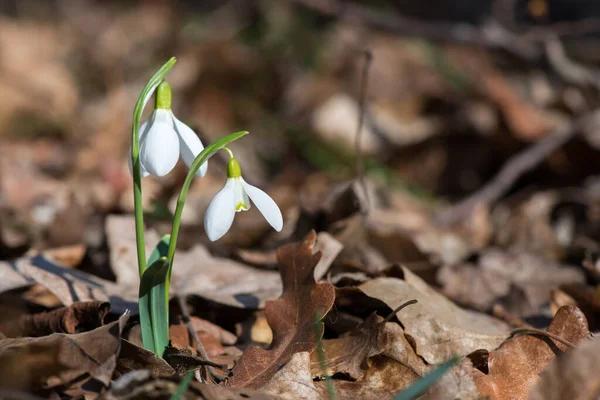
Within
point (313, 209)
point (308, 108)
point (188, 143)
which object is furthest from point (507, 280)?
point (308, 108)

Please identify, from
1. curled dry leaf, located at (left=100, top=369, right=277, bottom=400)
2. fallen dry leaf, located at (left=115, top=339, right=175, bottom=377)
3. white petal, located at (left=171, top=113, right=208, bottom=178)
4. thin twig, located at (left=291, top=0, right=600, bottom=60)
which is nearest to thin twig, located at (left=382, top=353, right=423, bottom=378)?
curled dry leaf, located at (left=100, top=369, right=277, bottom=400)

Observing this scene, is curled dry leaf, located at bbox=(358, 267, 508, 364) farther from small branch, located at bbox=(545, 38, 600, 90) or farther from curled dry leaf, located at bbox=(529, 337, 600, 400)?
small branch, located at bbox=(545, 38, 600, 90)

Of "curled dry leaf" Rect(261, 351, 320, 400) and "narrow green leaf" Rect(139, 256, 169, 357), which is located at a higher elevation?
"narrow green leaf" Rect(139, 256, 169, 357)

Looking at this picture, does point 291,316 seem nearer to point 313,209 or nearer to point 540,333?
point 540,333

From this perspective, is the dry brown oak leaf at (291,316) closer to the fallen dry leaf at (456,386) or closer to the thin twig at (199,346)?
the thin twig at (199,346)

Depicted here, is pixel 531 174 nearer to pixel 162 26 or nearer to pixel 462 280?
pixel 462 280

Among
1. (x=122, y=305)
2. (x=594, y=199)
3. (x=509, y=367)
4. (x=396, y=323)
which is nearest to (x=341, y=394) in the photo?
(x=396, y=323)
